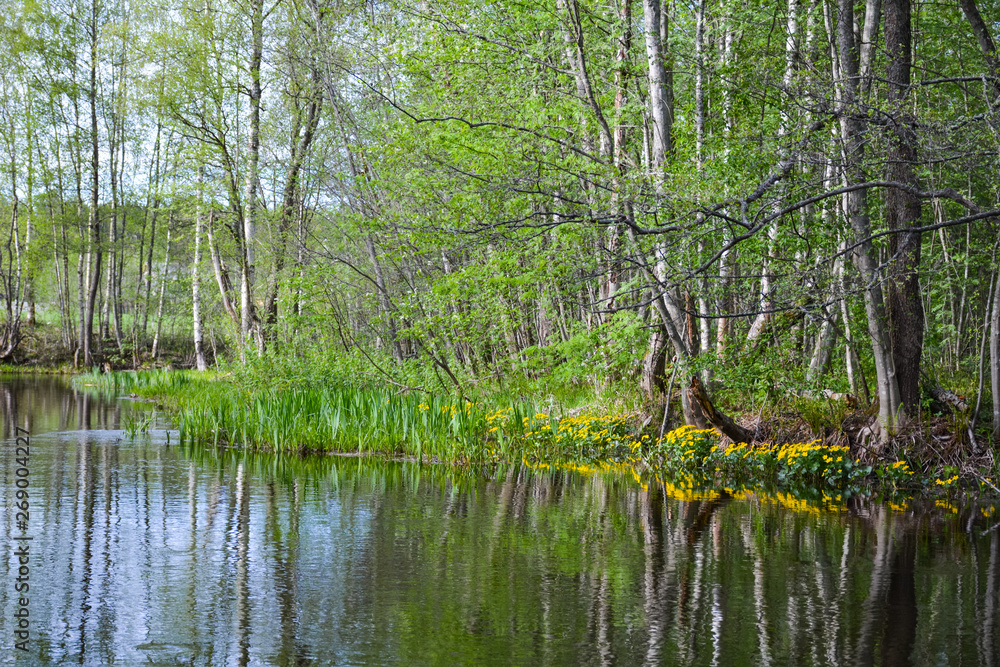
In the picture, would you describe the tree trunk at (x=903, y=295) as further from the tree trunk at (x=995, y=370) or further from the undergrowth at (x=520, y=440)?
the undergrowth at (x=520, y=440)

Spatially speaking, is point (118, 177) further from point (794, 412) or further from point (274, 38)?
point (794, 412)

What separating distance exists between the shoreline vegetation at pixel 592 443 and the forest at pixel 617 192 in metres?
0.27

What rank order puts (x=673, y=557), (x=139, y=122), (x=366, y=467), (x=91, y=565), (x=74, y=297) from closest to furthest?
(x=91, y=565) < (x=673, y=557) < (x=366, y=467) < (x=139, y=122) < (x=74, y=297)

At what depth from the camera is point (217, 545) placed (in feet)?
14.7

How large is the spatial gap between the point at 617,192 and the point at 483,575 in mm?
4053

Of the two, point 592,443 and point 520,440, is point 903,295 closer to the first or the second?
point 592,443

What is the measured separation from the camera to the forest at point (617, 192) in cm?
591

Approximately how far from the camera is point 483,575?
400cm

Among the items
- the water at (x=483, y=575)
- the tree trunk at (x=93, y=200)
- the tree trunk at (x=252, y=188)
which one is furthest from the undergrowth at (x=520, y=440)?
the tree trunk at (x=93, y=200)

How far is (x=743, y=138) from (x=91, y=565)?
5080 millimetres

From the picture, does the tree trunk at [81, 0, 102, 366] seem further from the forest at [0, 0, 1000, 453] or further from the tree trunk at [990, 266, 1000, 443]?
the tree trunk at [990, 266, 1000, 443]

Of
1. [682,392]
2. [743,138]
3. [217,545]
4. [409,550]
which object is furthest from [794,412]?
[217,545]

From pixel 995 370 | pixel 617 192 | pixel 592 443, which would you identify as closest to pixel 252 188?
pixel 592 443

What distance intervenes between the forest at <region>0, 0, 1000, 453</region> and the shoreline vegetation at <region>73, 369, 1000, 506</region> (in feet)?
0.90
